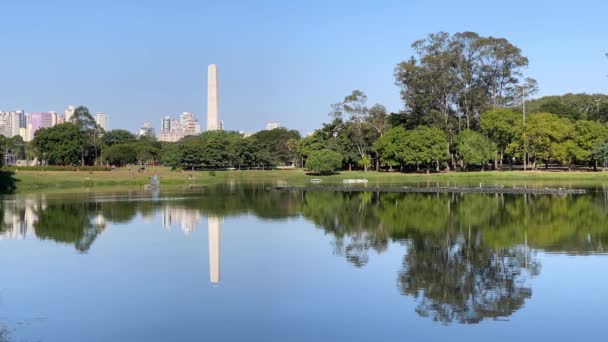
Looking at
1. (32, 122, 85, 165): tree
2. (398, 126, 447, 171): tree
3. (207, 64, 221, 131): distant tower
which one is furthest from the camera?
(207, 64, 221, 131): distant tower

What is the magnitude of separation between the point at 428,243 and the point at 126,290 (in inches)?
433

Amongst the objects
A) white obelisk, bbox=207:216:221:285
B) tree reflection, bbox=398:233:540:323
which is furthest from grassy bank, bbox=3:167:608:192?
tree reflection, bbox=398:233:540:323

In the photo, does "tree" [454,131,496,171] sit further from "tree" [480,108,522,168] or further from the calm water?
the calm water

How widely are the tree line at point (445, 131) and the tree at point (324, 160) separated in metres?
0.12

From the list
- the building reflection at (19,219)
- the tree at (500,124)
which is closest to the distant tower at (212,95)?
the tree at (500,124)

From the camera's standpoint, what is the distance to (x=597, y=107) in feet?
282

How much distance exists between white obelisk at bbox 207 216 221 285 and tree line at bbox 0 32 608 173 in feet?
147

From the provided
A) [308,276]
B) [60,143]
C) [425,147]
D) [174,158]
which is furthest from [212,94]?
[308,276]

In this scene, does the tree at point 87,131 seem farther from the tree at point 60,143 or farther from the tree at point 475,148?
the tree at point 475,148

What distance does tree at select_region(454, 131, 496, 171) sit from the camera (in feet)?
229

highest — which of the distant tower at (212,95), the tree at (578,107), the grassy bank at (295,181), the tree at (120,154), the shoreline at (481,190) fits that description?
the distant tower at (212,95)

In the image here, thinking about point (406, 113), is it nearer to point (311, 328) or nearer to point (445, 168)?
point (445, 168)

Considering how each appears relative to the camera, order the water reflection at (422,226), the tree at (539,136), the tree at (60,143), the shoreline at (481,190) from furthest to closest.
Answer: the tree at (60,143) → the tree at (539,136) → the shoreline at (481,190) → the water reflection at (422,226)

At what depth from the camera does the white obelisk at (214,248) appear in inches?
689
